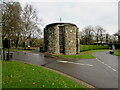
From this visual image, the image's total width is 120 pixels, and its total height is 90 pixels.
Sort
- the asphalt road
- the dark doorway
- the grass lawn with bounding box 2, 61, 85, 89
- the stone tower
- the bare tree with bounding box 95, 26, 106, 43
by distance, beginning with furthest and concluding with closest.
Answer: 1. the bare tree with bounding box 95, 26, 106, 43
2. the dark doorway
3. the stone tower
4. the asphalt road
5. the grass lawn with bounding box 2, 61, 85, 89

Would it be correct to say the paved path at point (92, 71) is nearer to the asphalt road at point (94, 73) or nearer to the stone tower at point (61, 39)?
the asphalt road at point (94, 73)

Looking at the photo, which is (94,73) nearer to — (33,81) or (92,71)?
(92,71)

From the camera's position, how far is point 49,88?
15.4ft

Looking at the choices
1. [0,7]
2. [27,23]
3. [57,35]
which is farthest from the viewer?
[27,23]

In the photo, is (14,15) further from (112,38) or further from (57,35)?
(112,38)

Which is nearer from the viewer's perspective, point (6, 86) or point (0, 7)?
point (6, 86)

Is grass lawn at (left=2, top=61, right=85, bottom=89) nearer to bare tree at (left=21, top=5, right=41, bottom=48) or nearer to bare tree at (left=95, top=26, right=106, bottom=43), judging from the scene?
bare tree at (left=21, top=5, right=41, bottom=48)

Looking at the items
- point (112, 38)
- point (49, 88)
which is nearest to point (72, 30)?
point (49, 88)

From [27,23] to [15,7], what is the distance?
2028cm

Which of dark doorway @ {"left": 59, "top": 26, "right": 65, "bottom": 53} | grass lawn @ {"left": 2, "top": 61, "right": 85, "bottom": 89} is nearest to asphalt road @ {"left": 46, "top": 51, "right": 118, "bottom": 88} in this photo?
grass lawn @ {"left": 2, "top": 61, "right": 85, "bottom": 89}

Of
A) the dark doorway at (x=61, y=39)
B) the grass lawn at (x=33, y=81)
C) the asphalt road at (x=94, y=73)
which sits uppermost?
the dark doorway at (x=61, y=39)

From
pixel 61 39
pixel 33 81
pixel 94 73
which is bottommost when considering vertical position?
pixel 94 73

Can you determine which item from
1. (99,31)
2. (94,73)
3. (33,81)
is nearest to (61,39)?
(94,73)

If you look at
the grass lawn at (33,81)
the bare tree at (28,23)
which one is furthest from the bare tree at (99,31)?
the grass lawn at (33,81)
